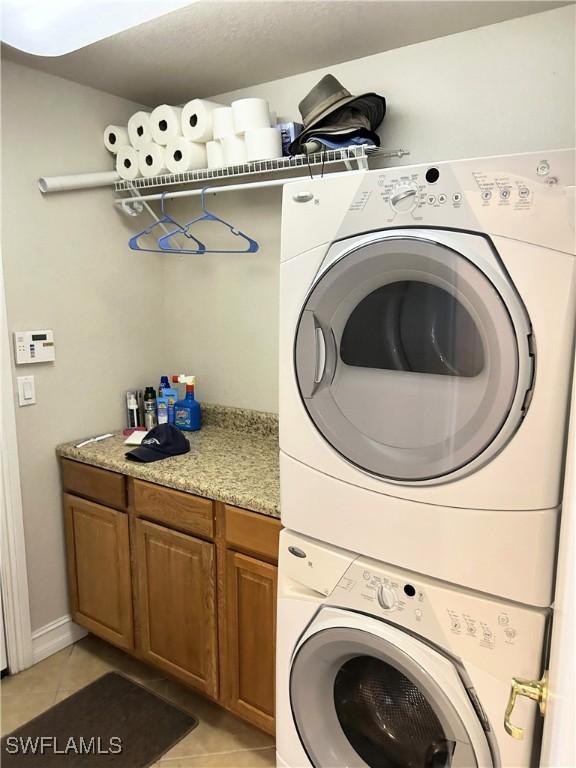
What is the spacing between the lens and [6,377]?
2.16 meters

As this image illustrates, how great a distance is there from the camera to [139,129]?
2311mm

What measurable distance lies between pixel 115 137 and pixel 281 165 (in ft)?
2.81

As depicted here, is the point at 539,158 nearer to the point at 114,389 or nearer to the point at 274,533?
the point at 274,533

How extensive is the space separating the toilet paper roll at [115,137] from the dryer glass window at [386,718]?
215 cm

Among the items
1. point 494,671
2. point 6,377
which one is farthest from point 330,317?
point 6,377

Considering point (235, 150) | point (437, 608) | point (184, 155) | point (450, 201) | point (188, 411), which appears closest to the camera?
point (450, 201)

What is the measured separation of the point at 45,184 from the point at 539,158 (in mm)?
1855

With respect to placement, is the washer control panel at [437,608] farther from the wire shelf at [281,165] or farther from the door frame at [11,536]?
the door frame at [11,536]

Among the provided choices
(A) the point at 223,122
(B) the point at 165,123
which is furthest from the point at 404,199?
(B) the point at 165,123

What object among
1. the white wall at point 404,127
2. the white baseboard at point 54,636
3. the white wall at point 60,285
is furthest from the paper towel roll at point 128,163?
the white baseboard at point 54,636

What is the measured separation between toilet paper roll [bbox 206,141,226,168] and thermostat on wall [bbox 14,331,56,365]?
946 millimetres

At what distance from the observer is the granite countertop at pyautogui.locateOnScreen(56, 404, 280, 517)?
1.83 metres

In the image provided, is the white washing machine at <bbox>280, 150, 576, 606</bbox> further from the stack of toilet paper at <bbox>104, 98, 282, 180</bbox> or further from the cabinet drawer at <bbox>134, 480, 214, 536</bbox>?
the stack of toilet paper at <bbox>104, 98, 282, 180</bbox>

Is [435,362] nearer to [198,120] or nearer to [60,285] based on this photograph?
[198,120]
